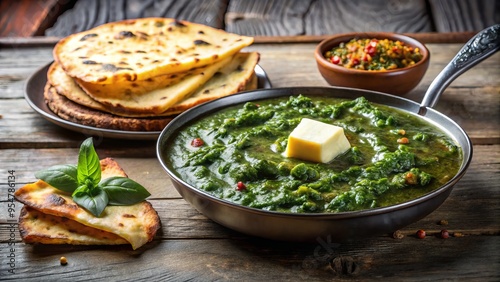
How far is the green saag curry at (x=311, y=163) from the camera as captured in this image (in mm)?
2725

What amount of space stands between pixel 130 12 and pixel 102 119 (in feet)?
8.93

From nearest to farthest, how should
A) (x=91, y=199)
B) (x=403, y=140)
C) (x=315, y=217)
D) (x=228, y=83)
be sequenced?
(x=315, y=217)
(x=91, y=199)
(x=403, y=140)
(x=228, y=83)

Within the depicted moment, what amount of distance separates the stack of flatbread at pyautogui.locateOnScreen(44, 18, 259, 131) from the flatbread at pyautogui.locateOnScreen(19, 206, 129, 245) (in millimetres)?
981

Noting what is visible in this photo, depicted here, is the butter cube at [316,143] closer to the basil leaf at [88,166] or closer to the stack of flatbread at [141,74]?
the basil leaf at [88,166]

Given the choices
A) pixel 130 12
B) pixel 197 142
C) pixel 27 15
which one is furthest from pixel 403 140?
pixel 27 15

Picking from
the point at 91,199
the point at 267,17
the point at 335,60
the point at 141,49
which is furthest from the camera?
the point at 267,17

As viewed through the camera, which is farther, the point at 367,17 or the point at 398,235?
the point at 367,17

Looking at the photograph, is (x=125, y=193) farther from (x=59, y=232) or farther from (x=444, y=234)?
(x=444, y=234)

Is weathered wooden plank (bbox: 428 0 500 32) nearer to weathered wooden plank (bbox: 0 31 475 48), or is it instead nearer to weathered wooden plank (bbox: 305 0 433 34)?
weathered wooden plank (bbox: 305 0 433 34)

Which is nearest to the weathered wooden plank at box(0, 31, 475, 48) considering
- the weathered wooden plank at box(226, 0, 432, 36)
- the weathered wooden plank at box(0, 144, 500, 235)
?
the weathered wooden plank at box(226, 0, 432, 36)

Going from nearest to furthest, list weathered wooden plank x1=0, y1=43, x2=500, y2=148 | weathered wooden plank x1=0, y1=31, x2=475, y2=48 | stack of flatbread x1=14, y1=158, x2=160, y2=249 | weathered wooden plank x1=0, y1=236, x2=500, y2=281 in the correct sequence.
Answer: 1. weathered wooden plank x1=0, y1=236, x2=500, y2=281
2. stack of flatbread x1=14, y1=158, x2=160, y2=249
3. weathered wooden plank x1=0, y1=43, x2=500, y2=148
4. weathered wooden plank x1=0, y1=31, x2=475, y2=48

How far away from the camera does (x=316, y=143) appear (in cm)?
291

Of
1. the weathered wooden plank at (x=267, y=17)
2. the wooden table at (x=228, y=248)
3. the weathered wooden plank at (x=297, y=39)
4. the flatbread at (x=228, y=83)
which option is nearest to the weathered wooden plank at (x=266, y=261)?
the wooden table at (x=228, y=248)

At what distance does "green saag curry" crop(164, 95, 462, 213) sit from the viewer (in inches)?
107
